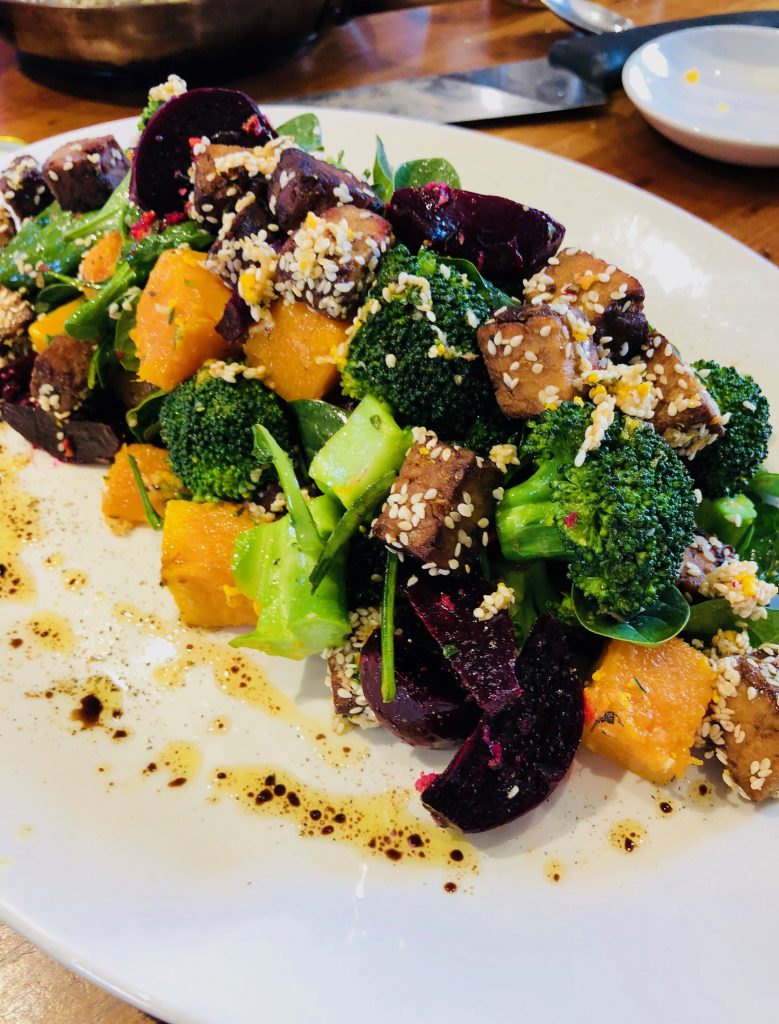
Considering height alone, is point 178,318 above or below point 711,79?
below

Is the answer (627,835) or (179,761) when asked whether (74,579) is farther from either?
(627,835)

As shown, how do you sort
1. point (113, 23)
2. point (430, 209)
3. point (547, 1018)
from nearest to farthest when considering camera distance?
point (547, 1018), point (430, 209), point (113, 23)

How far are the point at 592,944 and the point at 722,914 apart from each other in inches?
10.4

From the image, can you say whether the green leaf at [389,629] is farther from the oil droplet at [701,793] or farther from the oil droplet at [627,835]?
the oil droplet at [701,793]

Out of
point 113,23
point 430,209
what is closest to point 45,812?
point 430,209

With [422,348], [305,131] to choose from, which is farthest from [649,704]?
[305,131]

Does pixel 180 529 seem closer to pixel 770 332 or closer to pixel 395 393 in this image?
pixel 395 393

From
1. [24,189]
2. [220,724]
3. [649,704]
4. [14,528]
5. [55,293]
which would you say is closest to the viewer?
[649,704]

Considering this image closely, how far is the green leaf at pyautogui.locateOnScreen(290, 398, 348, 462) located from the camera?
1859mm

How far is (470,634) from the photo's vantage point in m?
1.62

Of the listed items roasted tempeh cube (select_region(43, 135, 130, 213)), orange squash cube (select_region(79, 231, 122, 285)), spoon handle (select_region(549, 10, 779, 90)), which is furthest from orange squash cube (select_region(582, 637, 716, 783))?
spoon handle (select_region(549, 10, 779, 90))

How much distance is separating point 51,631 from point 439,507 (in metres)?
1.13

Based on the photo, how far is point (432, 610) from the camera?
1.66m

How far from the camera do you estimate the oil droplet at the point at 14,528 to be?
2062mm
